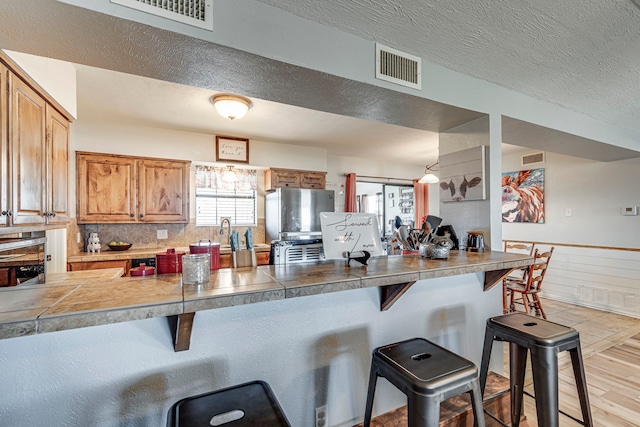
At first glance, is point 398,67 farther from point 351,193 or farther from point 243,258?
point 351,193

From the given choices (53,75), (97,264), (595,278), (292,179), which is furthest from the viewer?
(292,179)

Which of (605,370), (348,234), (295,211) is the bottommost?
(605,370)

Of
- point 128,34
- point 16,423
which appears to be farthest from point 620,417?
point 128,34

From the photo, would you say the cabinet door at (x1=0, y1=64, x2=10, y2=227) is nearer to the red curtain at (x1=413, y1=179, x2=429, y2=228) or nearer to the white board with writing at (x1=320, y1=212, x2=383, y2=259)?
the white board with writing at (x1=320, y1=212, x2=383, y2=259)

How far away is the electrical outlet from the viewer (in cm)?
146

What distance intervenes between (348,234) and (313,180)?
10.5 ft

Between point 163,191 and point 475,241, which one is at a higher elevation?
point 163,191

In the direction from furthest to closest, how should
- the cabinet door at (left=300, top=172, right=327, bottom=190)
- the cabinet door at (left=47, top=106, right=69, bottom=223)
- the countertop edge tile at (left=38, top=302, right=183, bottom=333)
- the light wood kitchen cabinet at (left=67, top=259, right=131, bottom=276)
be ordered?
the cabinet door at (left=300, top=172, right=327, bottom=190) → the light wood kitchen cabinet at (left=67, top=259, right=131, bottom=276) → the cabinet door at (left=47, top=106, right=69, bottom=223) → the countertop edge tile at (left=38, top=302, right=183, bottom=333)

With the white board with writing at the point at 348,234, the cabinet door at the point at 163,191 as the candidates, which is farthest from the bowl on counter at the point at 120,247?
the white board with writing at the point at 348,234

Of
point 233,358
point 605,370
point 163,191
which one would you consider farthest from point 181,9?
point 605,370

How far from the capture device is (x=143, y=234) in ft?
12.6

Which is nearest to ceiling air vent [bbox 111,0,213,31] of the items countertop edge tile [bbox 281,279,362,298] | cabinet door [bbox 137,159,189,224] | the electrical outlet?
countertop edge tile [bbox 281,279,362,298]

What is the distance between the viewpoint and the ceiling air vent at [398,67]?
1590 millimetres

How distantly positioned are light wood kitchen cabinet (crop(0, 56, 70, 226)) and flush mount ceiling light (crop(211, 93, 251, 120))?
117 cm
